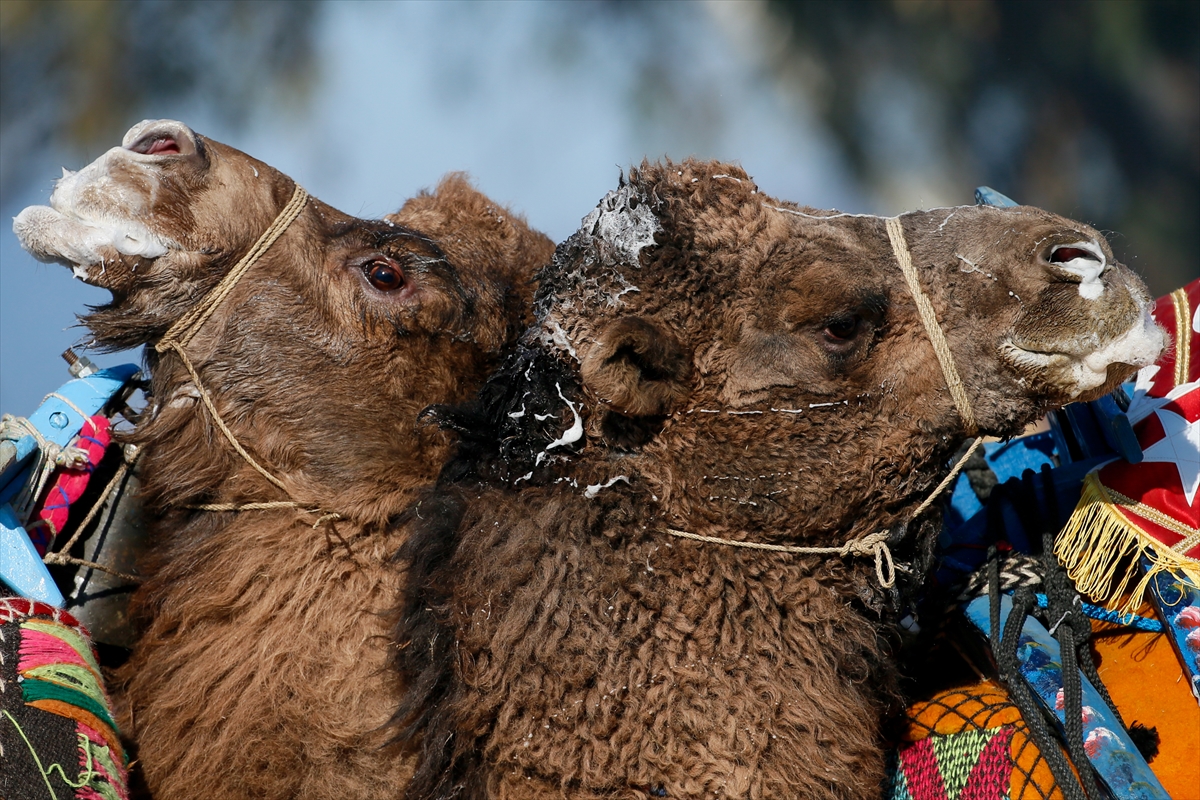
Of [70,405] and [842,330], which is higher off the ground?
[842,330]

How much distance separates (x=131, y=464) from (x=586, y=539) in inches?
57.9

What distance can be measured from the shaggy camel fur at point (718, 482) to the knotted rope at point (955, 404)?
2 centimetres

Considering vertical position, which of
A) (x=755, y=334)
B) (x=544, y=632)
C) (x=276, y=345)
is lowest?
(x=544, y=632)

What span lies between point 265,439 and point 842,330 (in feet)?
5.31

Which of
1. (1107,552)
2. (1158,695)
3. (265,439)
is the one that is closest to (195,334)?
(265,439)

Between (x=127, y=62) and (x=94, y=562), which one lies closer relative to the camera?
(x=94, y=562)

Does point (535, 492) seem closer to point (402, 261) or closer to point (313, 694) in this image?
point (313, 694)

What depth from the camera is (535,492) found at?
2438 millimetres

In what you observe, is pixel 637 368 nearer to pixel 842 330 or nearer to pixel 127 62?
pixel 842 330

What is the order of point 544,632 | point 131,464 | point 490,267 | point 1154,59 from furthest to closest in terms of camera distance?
point 1154,59, point 490,267, point 131,464, point 544,632

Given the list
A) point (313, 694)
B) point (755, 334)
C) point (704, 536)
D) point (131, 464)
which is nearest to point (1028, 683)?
point (704, 536)

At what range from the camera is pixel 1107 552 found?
2525 mm

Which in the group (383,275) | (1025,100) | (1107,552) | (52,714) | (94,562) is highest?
(1025,100)

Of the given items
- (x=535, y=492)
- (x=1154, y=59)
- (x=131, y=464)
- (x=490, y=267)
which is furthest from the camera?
(x=1154, y=59)
